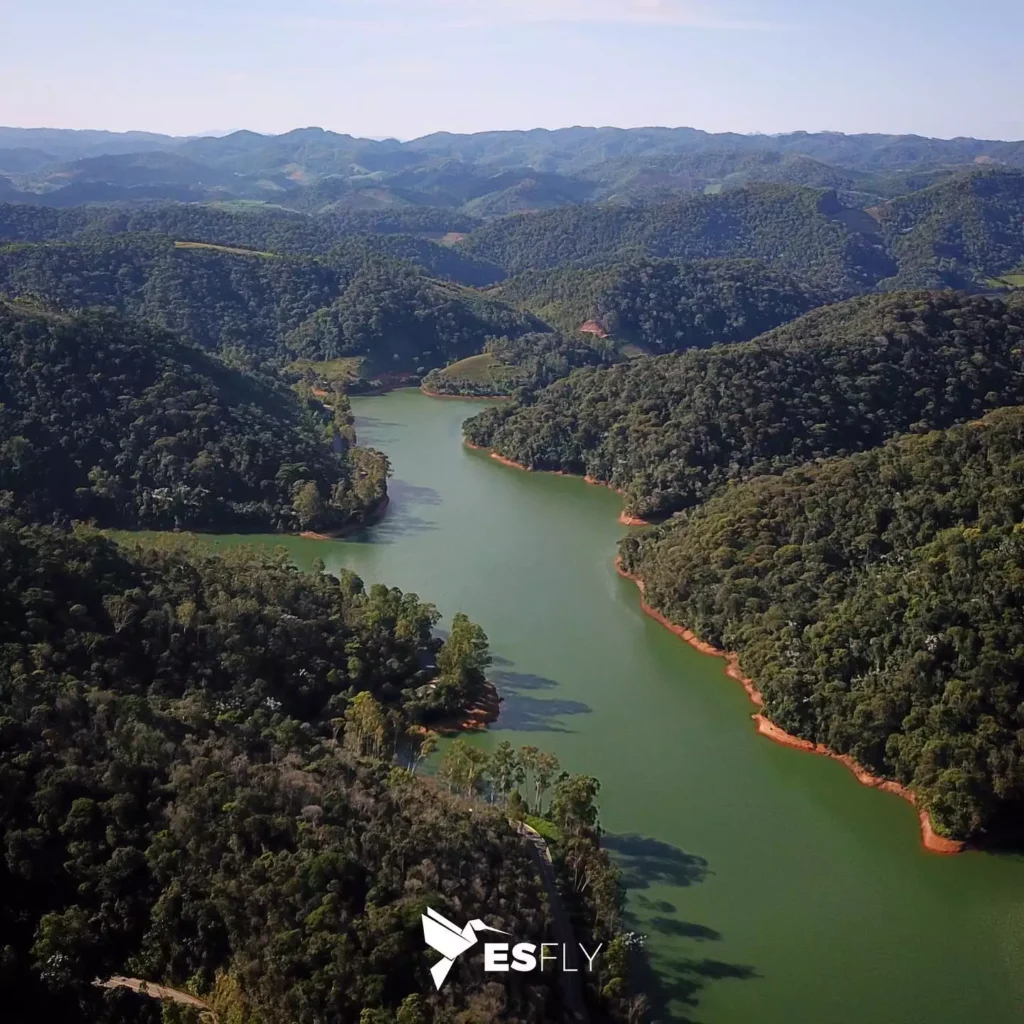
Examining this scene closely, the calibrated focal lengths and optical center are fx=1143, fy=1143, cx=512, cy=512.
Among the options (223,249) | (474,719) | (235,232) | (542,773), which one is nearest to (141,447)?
(474,719)

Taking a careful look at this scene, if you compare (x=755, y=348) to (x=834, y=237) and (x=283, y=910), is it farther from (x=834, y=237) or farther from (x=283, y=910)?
(x=834, y=237)

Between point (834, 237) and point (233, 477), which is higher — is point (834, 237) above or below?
above

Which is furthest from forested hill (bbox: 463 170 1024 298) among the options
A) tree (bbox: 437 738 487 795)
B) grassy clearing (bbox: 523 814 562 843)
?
grassy clearing (bbox: 523 814 562 843)

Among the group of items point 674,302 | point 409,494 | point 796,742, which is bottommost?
point 796,742

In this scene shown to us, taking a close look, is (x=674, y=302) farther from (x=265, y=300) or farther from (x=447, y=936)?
(x=447, y=936)

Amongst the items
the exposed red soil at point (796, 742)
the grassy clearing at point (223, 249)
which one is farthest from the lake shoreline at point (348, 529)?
the grassy clearing at point (223, 249)

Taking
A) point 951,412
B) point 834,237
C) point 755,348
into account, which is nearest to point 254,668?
point 755,348

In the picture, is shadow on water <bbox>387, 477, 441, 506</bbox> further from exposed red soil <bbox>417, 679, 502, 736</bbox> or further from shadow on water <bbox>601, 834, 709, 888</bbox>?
shadow on water <bbox>601, 834, 709, 888</bbox>

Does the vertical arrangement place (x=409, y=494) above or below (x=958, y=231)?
below
